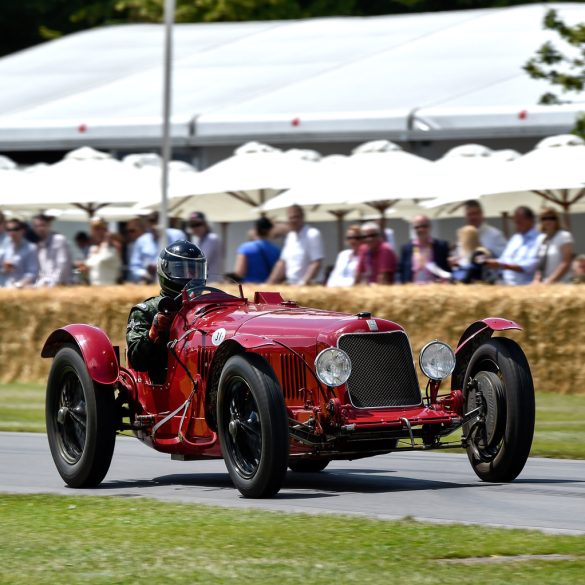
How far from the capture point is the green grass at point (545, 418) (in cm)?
1199

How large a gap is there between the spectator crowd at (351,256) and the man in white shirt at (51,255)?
0.01 metres

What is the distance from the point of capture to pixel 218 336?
9.60 meters

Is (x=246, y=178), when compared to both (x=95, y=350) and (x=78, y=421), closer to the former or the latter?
(x=78, y=421)

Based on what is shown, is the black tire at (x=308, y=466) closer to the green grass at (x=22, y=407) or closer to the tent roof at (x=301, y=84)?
the green grass at (x=22, y=407)

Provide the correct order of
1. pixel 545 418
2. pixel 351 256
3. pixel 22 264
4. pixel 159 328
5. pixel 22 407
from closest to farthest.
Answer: pixel 159 328, pixel 545 418, pixel 22 407, pixel 351 256, pixel 22 264

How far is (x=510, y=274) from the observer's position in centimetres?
1653

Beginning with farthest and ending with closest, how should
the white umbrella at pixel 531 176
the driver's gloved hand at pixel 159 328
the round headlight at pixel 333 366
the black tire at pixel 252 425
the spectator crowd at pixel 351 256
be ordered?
the white umbrella at pixel 531 176 < the spectator crowd at pixel 351 256 < the driver's gloved hand at pixel 159 328 < the round headlight at pixel 333 366 < the black tire at pixel 252 425

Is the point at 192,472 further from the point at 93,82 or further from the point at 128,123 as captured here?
the point at 93,82

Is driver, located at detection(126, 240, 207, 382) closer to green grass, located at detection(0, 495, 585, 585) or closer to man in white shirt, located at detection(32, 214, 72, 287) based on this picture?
green grass, located at detection(0, 495, 585, 585)

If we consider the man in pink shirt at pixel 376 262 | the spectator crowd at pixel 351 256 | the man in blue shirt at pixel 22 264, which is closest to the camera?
the spectator crowd at pixel 351 256

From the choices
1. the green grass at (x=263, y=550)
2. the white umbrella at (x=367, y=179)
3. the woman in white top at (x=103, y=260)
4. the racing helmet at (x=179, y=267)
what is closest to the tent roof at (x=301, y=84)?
the white umbrella at (x=367, y=179)

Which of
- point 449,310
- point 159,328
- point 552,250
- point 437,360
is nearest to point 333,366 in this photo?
point 437,360

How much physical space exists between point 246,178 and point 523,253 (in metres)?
6.81

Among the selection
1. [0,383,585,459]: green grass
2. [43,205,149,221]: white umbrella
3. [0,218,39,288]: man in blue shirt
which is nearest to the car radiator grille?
[0,383,585,459]: green grass
